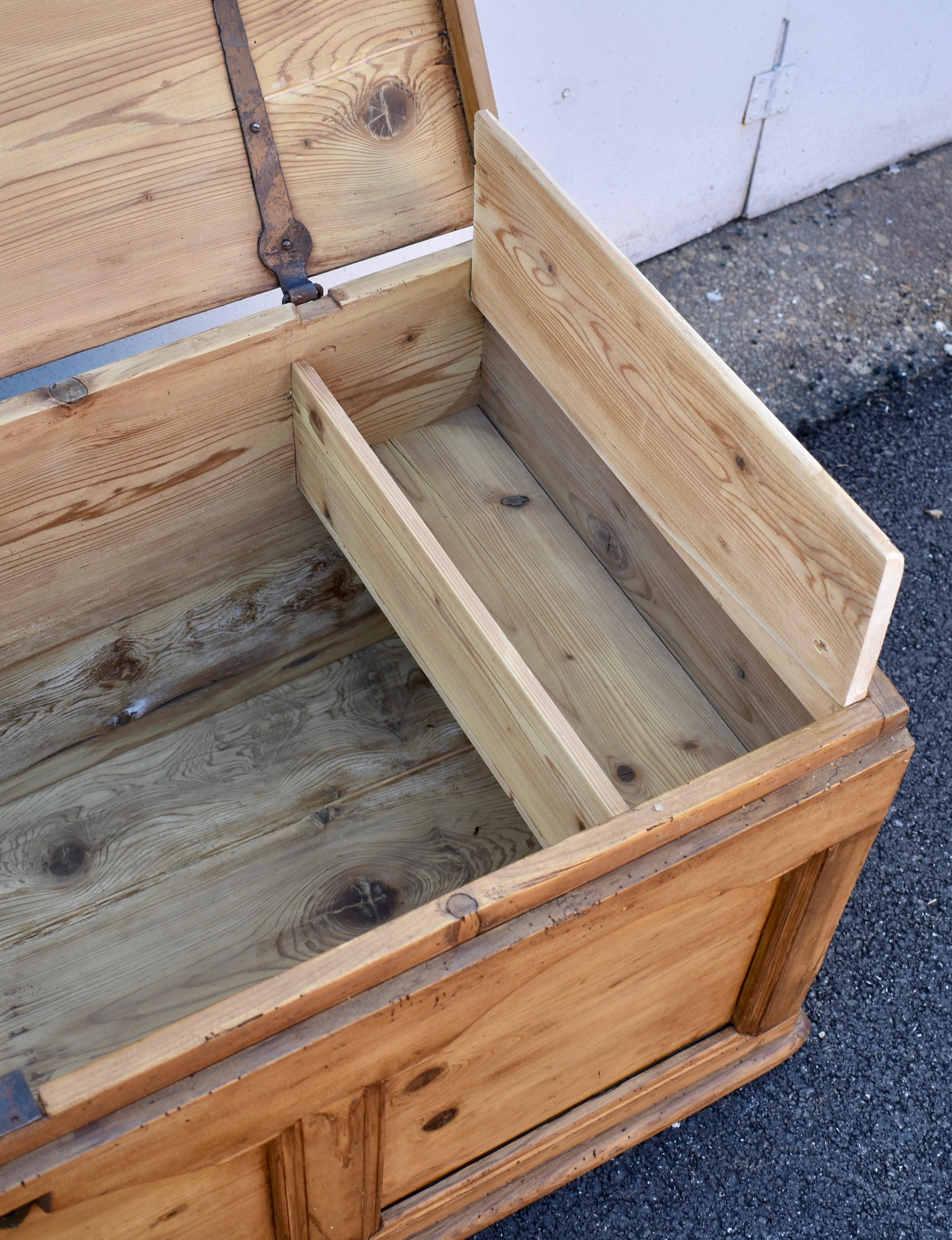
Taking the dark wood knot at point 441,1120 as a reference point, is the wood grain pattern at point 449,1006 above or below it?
above

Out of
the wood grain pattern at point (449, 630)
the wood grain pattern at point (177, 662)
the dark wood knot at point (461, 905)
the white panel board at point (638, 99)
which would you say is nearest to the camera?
the dark wood knot at point (461, 905)

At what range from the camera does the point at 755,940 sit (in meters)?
1.35

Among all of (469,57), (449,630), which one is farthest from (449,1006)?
(469,57)

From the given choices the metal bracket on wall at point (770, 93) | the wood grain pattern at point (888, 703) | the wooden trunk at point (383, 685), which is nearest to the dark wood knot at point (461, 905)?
the wooden trunk at point (383, 685)

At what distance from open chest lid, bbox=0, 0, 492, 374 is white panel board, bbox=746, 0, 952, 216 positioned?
4.48 feet

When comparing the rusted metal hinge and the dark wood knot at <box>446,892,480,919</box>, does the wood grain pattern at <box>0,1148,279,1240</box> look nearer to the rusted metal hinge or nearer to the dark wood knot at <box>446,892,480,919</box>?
the rusted metal hinge

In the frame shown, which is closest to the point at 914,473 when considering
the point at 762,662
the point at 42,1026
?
the point at 762,662

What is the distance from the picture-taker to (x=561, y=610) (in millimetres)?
1583

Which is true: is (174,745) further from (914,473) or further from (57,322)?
(914,473)

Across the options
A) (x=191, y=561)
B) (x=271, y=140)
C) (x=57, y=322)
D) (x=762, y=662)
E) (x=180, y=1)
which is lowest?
(x=191, y=561)

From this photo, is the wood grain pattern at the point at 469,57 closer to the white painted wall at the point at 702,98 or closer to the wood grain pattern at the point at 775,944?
the white painted wall at the point at 702,98

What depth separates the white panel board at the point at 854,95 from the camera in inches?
102

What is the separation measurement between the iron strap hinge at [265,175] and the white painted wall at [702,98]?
0.82m

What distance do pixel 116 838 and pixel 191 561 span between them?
43 centimetres
